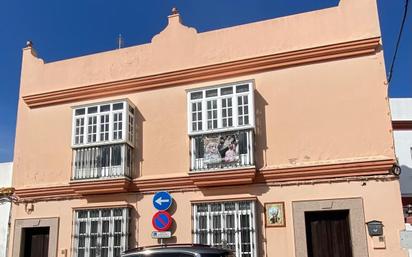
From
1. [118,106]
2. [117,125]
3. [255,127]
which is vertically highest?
[118,106]

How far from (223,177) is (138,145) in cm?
302

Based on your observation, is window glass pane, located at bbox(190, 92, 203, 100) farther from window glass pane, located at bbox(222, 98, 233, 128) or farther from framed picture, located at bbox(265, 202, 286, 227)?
framed picture, located at bbox(265, 202, 286, 227)

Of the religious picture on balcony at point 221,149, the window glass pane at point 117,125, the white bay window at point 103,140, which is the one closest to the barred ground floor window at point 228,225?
the religious picture on balcony at point 221,149

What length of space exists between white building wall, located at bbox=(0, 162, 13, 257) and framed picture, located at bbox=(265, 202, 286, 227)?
8.41 meters

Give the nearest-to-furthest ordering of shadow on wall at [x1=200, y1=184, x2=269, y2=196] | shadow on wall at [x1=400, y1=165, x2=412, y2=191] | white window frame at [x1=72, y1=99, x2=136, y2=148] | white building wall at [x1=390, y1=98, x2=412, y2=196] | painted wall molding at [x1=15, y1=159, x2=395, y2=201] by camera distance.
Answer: painted wall molding at [x1=15, y1=159, x2=395, y2=201], shadow on wall at [x1=200, y1=184, x2=269, y2=196], white window frame at [x1=72, y1=99, x2=136, y2=148], shadow on wall at [x1=400, y1=165, x2=412, y2=191], white building wall at [x1=390, y1=98, x2=412, y2=196]

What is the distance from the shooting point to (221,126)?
1309 centimetres

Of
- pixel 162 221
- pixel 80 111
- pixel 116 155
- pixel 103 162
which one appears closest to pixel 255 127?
pixel 162 221

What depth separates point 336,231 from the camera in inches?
471

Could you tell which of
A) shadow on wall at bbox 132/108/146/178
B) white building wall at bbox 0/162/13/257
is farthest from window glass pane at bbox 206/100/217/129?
white building wall at bbox 0/162/13/257

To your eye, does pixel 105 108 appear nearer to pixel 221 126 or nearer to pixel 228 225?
pixel 221 126

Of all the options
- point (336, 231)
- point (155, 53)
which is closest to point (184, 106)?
point (155, 53)

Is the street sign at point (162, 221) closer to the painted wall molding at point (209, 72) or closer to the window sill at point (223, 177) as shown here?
the window sill at point (223, 177)

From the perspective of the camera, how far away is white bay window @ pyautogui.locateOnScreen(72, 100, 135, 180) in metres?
13.8

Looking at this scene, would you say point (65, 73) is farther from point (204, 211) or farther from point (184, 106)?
point (204, 211)
